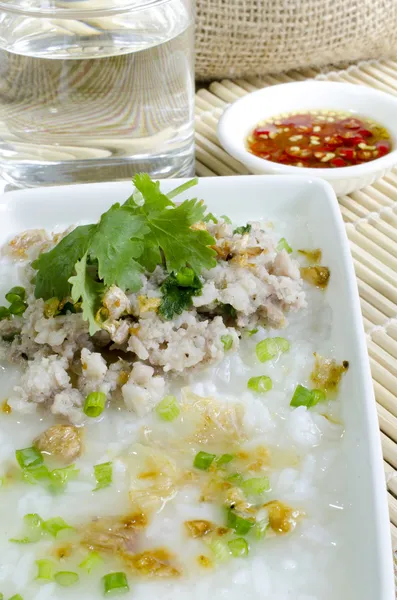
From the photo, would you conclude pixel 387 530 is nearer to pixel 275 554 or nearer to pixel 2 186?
pixel 275 554

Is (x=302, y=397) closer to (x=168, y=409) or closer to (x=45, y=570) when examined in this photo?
(x=168, y=409)

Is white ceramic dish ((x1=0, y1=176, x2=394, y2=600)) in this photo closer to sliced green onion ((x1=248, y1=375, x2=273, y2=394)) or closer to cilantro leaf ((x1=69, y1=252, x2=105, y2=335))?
sliced green onion ((x1=248, y1=375, x2=273, y2=394))

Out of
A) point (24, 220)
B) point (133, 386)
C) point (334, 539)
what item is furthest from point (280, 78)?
point (334, 539)

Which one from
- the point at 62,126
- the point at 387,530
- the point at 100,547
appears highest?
the point at 62,126

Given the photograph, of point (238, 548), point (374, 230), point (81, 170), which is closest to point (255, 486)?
point (238, 548)

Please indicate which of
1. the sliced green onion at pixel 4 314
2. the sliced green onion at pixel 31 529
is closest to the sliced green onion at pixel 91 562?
the sliced green onion at pixel 31 529

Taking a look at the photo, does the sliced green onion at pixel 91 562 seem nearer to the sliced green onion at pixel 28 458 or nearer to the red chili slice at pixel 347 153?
the sliced green onion at pixel 28 458

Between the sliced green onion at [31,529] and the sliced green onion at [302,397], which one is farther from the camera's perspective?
the sliced green onion at [302,397]

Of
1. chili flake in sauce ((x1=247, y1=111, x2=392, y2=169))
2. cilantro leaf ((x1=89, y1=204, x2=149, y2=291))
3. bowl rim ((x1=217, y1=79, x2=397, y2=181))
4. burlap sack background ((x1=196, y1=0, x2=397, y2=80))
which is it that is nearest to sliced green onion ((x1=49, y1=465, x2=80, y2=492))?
cilantro leaf ((x1=89, y1=204, x2=149, y2=291))
